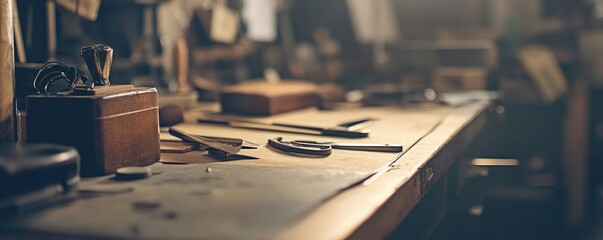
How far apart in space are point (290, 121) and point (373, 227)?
1441mm

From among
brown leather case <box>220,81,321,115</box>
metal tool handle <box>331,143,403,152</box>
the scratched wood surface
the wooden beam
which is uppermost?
the wooden beam

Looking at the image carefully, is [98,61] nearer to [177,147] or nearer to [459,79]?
[177,147]

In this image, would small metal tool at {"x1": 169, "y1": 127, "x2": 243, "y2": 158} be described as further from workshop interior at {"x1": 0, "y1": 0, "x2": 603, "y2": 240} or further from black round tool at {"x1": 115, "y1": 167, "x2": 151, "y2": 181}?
black round tool at {"x1": 115, "y1": 167, "x2": 151, "y2": 181}

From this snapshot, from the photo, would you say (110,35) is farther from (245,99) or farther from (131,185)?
(131,185)

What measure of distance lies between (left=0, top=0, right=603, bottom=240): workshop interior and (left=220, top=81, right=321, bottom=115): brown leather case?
1 centimetres

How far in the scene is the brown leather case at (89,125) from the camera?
1337mm

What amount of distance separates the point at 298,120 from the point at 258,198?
1.43 meters

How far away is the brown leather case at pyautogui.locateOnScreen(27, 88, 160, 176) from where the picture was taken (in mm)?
1337

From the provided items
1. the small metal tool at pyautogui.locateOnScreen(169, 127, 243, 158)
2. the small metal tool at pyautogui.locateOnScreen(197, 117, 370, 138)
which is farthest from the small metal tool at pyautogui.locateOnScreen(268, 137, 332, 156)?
the small metal tool at pyautogui.locateOnScreen(197, 117, 370, 138)

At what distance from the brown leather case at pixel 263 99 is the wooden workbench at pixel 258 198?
0.82 m

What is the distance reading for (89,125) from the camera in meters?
1.33

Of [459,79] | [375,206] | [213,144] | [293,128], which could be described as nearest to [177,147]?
[213,144]

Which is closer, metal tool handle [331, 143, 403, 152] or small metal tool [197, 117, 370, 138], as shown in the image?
metal tool handle [331, 143, 403, 152]

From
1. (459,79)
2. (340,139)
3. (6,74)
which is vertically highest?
(6,74)
